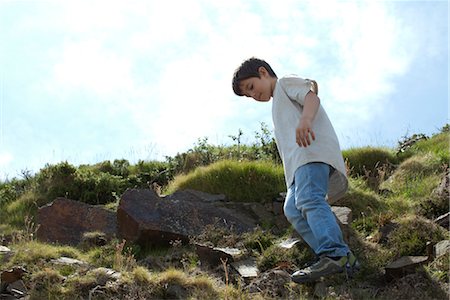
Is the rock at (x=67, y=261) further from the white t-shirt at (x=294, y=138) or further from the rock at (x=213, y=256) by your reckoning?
the white t-shirt at (x=294, y=138)

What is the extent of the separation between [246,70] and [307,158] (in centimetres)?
106

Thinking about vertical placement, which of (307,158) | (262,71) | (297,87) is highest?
(262,71)

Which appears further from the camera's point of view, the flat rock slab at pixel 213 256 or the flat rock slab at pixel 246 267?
the flat rock slab at pixel 213 256

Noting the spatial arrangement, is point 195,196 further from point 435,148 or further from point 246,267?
point 435,148

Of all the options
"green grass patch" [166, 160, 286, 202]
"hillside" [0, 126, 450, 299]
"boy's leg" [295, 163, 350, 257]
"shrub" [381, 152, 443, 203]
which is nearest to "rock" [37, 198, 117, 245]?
"hillside" [0, 126, 450, 299]

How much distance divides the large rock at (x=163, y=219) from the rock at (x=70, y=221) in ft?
2.31

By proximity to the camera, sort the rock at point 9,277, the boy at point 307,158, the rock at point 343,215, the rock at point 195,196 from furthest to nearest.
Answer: the rock at point 195,196 < the rock at point 343,215 < the rock at point 9,277 < the boy at point 307,158

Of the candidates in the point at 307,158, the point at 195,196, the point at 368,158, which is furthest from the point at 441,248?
the point at 368,158

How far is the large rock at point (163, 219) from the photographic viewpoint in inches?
304

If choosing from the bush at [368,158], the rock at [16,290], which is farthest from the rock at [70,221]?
the bush at [368,158]

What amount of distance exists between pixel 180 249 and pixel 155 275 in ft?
4.43

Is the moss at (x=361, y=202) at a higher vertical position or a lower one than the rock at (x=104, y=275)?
higher

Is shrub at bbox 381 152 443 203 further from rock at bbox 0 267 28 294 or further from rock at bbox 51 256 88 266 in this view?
rock at bbox 0 267 28 294

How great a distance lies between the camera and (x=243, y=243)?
7336mm
